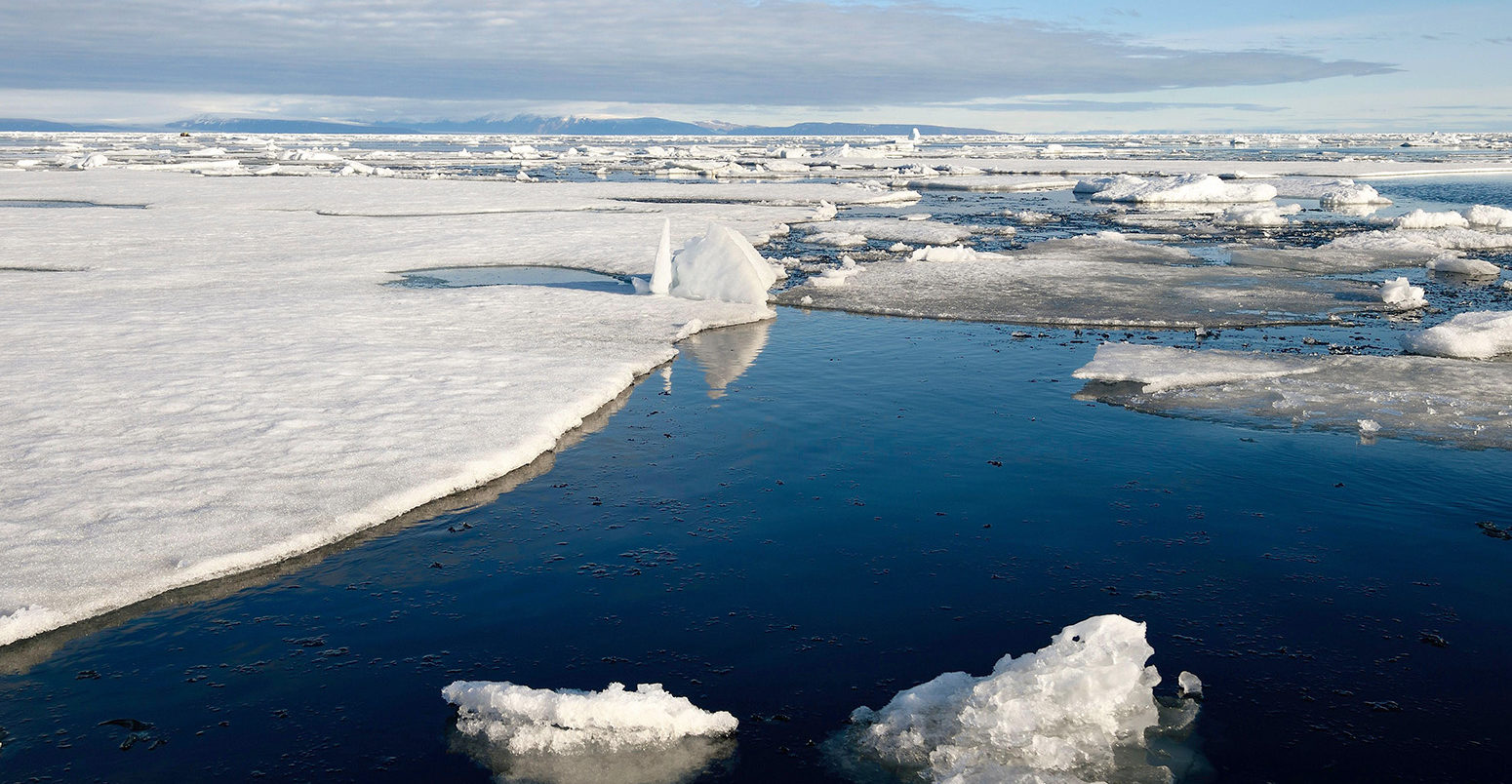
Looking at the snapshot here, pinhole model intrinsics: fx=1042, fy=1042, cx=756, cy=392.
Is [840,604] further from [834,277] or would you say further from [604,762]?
[834,277]

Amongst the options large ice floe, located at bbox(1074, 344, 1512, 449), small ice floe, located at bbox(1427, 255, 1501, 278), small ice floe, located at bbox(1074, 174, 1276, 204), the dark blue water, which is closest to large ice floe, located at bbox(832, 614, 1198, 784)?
the dark blue water

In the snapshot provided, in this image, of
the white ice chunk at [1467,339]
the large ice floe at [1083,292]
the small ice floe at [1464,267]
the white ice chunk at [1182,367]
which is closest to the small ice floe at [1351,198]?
the small ice floe at [1464,267]

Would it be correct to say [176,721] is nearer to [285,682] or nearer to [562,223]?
[285,682]

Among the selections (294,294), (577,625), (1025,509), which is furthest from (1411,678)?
(294,294)

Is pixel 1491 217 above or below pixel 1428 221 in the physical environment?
above

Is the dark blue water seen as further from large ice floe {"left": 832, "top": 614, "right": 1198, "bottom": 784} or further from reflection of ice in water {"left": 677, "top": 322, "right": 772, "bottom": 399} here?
reflection of ice in water {"left": 677, "top": 322, "right": 772, "bottom": 399}

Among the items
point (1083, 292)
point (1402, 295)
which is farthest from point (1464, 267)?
point (1083, 292)
